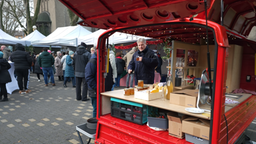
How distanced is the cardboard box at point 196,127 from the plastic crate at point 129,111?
0.63 m

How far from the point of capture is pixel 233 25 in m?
2.88

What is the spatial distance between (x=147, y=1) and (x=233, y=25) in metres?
1.99

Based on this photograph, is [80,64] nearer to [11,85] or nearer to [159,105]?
[11,85]

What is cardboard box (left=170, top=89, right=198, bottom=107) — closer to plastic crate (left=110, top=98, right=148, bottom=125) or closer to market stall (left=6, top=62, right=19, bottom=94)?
plastic crate (left=110, top=98, right=148, bottom=125)

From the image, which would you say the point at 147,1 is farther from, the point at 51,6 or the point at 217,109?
the point at 51,6

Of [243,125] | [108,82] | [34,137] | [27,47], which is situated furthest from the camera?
[27,47]

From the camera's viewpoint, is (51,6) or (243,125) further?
(51,6)

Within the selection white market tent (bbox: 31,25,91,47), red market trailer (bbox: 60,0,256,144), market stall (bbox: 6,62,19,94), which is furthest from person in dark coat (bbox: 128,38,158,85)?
white market tent (bbox: 31,25,91,47)

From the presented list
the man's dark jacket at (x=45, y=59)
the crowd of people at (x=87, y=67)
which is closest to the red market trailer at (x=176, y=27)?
the crowd of people at (x=87, y=67)

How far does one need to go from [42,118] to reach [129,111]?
311 cm

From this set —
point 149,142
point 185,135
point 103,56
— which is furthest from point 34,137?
point 185,135

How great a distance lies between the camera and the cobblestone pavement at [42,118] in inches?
138

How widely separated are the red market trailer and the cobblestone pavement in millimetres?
1256

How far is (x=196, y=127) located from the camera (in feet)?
6.43
